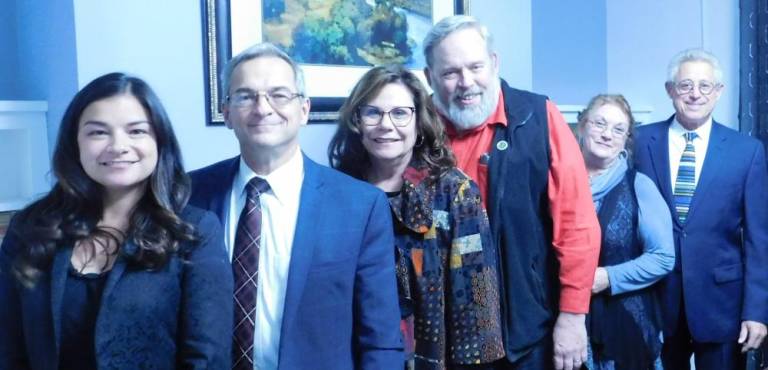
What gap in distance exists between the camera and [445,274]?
5.44 ft

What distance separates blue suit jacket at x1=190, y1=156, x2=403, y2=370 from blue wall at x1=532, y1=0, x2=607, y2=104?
2.32 m

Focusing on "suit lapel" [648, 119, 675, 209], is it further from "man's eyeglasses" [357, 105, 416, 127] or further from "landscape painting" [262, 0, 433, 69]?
"man's eyeglasses" [357, 105, 416, 127]

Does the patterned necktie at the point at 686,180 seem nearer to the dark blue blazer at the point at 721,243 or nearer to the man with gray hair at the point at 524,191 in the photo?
the dark blue blazer at the point at 721,243

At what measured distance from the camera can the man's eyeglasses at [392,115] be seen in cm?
A: 164

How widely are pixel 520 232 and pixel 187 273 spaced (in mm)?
840

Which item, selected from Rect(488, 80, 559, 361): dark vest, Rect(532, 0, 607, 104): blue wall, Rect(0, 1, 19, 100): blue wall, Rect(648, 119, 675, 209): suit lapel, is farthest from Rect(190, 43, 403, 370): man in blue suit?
Rect(532, 0, 607, 104): blue wall

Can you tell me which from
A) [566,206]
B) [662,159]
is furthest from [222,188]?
[662,159]

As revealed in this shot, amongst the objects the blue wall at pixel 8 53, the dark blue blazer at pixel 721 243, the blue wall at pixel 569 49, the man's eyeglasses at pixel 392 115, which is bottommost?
the dark blue blazer at pixel 721 243

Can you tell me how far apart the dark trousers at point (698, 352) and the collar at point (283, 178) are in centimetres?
140

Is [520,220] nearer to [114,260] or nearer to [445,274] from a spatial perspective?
[445,274]

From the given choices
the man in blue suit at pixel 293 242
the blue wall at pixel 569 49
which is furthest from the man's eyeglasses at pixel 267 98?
the blue wall at pixel 569 49

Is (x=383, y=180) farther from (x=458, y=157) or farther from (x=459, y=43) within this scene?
(x=459, y=43)

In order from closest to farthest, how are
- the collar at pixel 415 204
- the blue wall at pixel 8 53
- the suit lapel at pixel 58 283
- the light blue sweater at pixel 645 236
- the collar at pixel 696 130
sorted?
the suit lapel at pixel 58 283, the collar at pixel 415 204, the blue wall at pixel 8 53, the light blue sweater at pixel 645 236, the collar at pixel 696 130

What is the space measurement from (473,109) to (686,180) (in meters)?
0.89
